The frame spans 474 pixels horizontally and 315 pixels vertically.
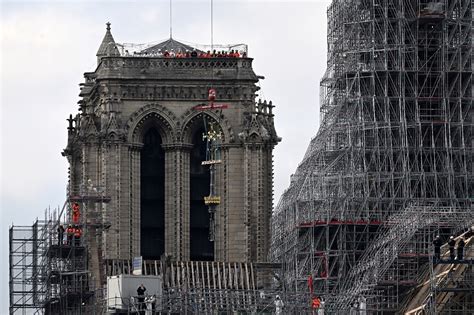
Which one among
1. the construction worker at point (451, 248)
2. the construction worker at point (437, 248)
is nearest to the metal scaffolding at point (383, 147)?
the construction worker at point (451, 248)

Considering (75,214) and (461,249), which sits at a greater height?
(75,214)

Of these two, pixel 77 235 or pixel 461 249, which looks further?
pixel 77 235

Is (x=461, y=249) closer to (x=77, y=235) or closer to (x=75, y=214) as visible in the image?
(x=77, y=235)

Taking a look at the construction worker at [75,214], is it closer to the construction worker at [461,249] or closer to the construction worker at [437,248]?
the construction worker at [461,249]

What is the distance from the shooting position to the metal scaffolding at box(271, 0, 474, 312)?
629 ft

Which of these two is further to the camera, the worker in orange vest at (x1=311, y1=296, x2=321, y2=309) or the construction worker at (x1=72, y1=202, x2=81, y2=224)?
the construction worker at (x1=72, y1=202, x2=81, y2=224)

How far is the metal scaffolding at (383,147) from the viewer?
19162cm


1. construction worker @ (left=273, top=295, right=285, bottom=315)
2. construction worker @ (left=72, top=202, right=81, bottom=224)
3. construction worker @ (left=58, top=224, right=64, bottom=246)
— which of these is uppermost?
construction worker @ (left=72, top=202, right=81, bottom=224)

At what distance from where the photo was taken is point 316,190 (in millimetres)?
194875

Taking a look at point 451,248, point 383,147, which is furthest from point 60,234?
point 451,248

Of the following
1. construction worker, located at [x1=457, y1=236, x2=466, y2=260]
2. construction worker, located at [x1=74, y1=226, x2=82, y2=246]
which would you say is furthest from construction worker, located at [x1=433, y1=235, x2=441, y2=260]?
construction worker, located at [x1=74, y1=226, x2=82, y2=246]

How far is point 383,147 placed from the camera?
641 feet

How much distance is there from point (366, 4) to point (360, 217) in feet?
47.3

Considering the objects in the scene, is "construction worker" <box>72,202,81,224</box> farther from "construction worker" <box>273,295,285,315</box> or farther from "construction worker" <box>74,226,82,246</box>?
"construction worker" <box>273,295,285,315</box>
